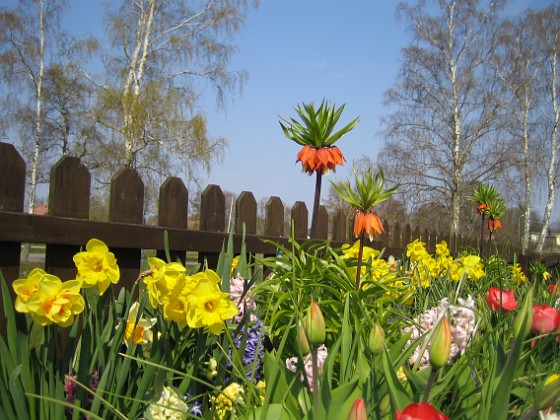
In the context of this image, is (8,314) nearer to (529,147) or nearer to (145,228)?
(145,228)

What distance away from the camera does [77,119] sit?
717 inches

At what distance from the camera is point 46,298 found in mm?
994

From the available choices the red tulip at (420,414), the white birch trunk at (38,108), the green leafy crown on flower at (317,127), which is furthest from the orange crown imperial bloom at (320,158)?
the white birch trunk at (38,108)

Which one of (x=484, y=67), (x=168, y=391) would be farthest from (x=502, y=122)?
(x=168, y=391)

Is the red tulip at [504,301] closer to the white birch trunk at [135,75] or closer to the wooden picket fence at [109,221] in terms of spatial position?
the wooden picket fence at [109,221]

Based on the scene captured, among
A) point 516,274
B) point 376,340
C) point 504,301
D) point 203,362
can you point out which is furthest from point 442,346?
point 516,274

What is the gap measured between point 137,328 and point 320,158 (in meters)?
1.03

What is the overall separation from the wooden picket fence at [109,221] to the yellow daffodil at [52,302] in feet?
2.17

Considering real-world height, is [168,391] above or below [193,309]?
below

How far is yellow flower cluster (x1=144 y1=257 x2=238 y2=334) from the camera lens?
1001mm

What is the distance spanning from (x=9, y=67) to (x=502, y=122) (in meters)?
15.3

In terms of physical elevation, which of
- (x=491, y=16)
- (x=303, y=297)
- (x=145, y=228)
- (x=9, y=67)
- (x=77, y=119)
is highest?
(x=491, y=16)

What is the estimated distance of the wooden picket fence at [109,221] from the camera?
2049 millimetres

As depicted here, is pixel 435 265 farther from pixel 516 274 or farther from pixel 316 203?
pixel 316 203
